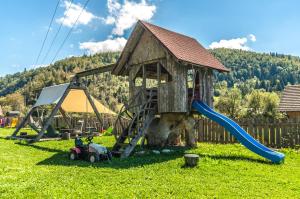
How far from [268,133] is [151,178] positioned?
10.6 meters

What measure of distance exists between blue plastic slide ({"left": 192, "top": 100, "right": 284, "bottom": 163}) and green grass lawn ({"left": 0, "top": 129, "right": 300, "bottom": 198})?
1.29ft

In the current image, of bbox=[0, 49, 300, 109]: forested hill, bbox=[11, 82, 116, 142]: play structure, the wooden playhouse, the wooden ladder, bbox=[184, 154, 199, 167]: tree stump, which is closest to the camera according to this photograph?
bbox=[184, 154, 199, 167]: tree stump

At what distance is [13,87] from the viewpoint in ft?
601

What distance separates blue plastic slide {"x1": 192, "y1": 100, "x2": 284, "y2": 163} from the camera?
484 inches

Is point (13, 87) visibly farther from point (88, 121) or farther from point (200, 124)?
point (200, 124)

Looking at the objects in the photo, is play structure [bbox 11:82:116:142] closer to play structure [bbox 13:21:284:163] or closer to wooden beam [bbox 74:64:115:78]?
wooden beam [bbox 74:64:115:78]

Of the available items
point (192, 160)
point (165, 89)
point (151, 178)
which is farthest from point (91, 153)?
point (165, 89)

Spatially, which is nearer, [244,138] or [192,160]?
[192,160]

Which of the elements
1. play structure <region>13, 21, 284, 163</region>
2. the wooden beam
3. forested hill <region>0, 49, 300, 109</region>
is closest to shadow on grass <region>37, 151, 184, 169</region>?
play structure <region>13, 21, 284, 163</region>

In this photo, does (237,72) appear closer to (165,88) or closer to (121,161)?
(165,88)

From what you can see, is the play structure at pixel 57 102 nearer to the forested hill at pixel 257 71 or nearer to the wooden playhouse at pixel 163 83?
the wooden playhouse at pixel 163 83

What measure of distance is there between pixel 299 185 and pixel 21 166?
33.0 feet

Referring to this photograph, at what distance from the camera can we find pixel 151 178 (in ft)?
31.4

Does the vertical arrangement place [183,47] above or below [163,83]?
above
